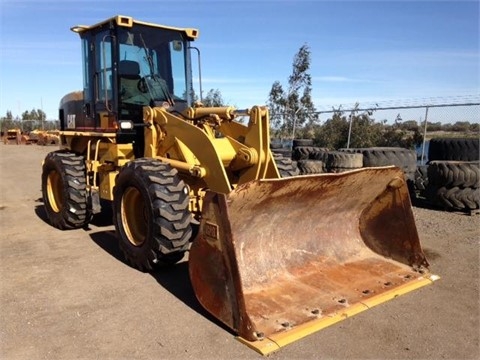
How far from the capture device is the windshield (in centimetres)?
645

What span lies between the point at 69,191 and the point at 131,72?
1.99 m

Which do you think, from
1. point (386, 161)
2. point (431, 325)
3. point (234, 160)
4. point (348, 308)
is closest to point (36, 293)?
point (234, 160)

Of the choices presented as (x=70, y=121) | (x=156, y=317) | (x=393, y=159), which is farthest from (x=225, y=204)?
(x=393, y=159)

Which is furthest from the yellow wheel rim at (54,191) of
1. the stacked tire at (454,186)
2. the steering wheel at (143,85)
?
the stacked tire at (454,186)

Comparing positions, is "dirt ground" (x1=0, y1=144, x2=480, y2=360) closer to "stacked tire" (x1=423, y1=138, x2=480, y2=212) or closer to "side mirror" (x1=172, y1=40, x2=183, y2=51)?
"stacked tire" (x1=423, y1=138, x2=480, y2=212)

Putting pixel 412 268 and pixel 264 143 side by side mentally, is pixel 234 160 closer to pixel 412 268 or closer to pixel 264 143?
pixel 264 143

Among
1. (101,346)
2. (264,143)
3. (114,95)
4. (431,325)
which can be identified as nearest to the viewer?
(101,346)

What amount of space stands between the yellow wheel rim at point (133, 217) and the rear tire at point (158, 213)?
0.05 m

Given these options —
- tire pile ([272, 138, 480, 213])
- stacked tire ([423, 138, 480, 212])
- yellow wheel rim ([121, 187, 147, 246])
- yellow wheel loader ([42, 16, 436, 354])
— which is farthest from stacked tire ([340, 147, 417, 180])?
yellow wheel rim ([121, 187, 147, 246])

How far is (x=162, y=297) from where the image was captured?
14.9 ft

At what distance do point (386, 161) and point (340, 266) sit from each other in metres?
5.69

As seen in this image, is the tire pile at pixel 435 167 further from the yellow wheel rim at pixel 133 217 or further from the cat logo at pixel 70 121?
the cat logo at pixel 70 121

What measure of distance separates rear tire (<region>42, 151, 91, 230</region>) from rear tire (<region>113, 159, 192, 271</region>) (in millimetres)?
1776

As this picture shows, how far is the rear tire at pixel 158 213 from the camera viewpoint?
4.70 meters
